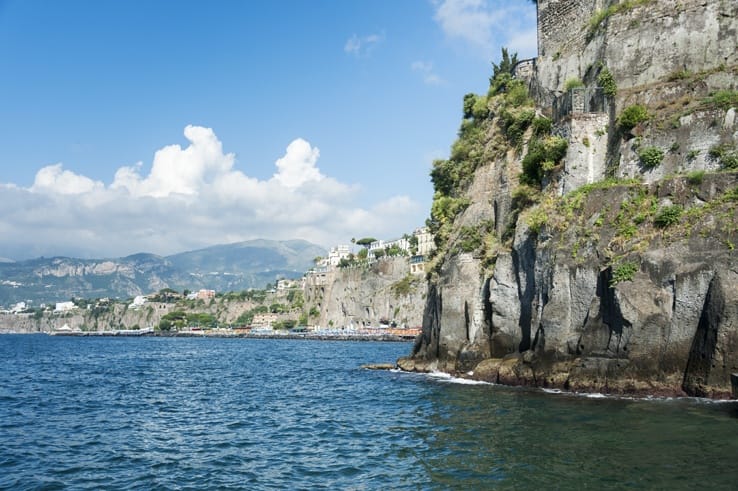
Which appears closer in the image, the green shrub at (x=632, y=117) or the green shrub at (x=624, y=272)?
the green shrub at (x=624, y=272)

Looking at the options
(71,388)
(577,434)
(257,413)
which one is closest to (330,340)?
(71,388)

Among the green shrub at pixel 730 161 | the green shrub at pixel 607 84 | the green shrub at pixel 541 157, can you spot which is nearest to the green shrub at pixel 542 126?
the green shrub at pixel 541 157

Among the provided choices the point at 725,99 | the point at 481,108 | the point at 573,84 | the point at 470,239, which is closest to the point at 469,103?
the point at 481,108

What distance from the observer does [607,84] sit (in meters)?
42.3

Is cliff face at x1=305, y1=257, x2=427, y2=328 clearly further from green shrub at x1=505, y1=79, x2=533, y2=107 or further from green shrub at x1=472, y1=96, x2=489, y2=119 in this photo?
green shrub at x1=505, y1=79, x2=533, y2=107

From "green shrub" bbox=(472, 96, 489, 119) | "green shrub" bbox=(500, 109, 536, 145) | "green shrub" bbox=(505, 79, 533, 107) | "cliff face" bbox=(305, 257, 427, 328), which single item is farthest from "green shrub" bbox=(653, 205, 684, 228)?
"cliff face" bbox=(305, 257, 427, 328)

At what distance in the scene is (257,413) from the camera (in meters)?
32.2

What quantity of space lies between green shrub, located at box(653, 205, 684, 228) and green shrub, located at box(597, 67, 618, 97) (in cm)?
1234

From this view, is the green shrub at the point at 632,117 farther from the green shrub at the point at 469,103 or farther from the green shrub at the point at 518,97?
the green shrub at the point at 469,103

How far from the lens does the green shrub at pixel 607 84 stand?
138 feet

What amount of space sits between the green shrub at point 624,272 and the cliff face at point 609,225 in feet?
0.24

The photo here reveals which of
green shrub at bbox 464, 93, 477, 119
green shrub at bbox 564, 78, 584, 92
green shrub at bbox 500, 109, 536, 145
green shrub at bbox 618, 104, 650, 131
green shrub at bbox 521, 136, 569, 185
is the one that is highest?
green shrub at bbox 464, 93, 477, 119

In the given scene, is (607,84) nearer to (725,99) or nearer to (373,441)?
(725,99)

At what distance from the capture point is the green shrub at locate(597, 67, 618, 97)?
42.1 meters
